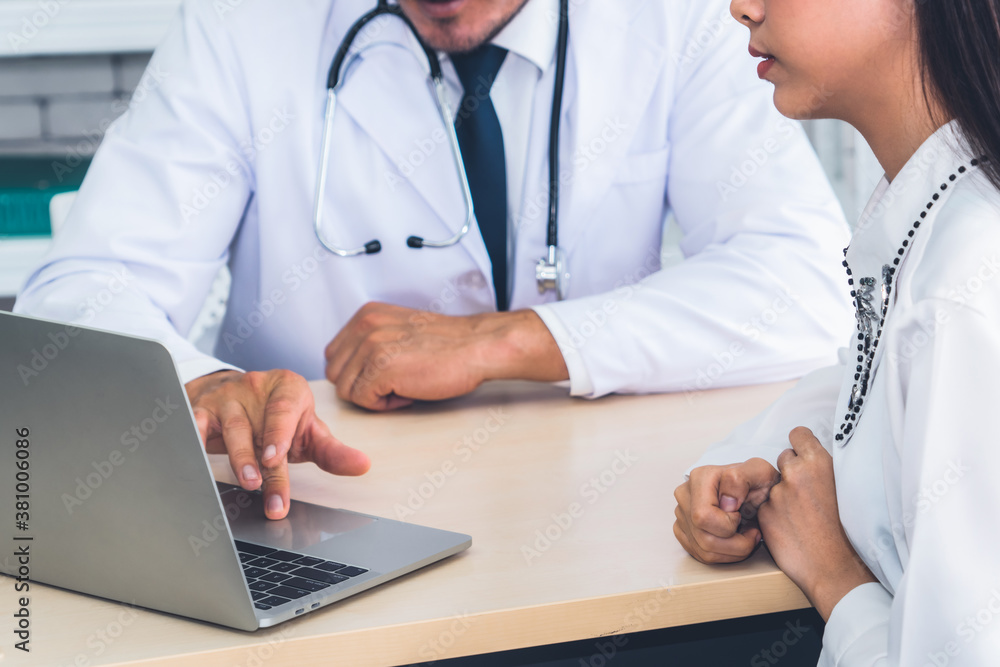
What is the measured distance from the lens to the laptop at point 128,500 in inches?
21.4

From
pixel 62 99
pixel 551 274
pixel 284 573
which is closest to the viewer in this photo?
pixel 284 573

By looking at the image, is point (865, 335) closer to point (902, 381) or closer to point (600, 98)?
point (902, 381)

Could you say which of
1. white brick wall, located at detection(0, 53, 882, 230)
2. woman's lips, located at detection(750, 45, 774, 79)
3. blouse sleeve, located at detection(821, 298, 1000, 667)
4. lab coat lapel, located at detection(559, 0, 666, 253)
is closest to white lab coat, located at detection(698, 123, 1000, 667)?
blouse sleeve, located at detection(821, 298, 1000, 667)

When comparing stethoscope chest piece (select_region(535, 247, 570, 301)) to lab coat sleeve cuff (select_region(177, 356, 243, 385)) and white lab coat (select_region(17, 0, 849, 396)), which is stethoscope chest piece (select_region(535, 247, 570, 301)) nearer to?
white lab coat (select_region(17, 0, 849, 396))

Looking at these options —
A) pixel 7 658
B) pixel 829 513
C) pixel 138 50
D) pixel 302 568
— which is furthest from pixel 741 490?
pixel 138 50

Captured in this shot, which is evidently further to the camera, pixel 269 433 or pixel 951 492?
pixel 269 433

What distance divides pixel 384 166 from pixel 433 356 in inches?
16.6

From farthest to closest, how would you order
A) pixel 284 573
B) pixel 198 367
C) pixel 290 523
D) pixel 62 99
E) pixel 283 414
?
pixel 62 99
pixel 198 367
pixel 283 414
pixel 290 523
pixel 284 573

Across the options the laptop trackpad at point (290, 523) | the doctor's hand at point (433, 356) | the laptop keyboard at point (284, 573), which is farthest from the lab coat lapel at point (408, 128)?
the laptop keyboard at point (284, 573)

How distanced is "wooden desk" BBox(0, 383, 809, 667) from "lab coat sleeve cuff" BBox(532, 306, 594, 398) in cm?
7

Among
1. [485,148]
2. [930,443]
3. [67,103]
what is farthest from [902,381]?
[67,103]

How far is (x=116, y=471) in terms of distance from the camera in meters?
0.57

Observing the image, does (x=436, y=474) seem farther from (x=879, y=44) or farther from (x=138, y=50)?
(x=138, y=50)

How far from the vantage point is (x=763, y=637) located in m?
0.84
